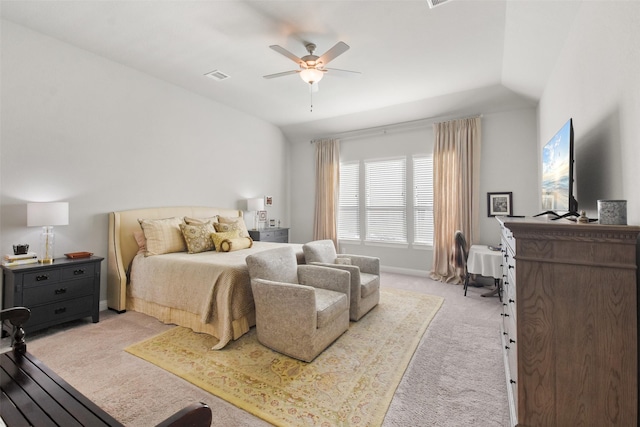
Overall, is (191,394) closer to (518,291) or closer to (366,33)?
(518,291)

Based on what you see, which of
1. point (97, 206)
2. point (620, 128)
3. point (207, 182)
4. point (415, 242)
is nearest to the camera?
point (620, 128)

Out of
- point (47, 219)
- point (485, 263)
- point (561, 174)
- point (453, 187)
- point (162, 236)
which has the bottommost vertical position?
point (485, 263)

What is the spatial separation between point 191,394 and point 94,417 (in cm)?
98

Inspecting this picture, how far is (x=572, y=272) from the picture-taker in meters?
1.36

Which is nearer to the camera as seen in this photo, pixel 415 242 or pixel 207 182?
pixel 207 182

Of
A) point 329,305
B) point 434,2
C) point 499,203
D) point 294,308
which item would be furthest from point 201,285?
point 499,203

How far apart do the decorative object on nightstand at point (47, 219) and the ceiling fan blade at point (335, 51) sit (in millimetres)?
3090

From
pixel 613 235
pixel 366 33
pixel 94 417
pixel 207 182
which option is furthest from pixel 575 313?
pixel 207 182

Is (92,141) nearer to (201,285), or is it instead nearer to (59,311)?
(59,311)

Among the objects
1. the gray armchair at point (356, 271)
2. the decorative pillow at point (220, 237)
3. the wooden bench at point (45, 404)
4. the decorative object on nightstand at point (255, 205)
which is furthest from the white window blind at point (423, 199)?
the wooden bench at point (45, 404)

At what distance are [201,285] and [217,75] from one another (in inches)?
115

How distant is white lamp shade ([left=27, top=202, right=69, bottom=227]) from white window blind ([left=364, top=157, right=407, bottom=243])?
480cm

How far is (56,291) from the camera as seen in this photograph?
9.67ft

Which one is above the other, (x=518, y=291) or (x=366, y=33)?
(x=366, y=33)
